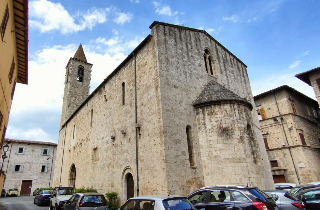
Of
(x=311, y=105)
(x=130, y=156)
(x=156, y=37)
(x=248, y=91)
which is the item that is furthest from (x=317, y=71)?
(x=130, y=156)

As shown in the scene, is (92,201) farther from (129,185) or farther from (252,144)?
(252,144)

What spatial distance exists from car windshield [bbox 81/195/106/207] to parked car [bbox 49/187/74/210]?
3.54 m

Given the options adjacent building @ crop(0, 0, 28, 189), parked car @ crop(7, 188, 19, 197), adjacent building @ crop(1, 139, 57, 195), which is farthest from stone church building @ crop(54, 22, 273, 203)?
adjacent building @ crop(1, 139, 57, 195)

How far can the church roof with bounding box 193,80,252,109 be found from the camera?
10.6 metres

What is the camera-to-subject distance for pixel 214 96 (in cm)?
1089

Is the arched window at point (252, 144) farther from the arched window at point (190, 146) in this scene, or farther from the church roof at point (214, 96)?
the arched window at point (190, 146)

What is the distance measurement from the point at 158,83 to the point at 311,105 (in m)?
21.2

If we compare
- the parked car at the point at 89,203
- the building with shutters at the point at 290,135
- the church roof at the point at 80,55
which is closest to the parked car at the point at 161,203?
the parked car at the point at 89,203

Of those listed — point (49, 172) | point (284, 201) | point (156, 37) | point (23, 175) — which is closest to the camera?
point (284, 201)

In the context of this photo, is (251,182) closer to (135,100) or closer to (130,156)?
(130,156)

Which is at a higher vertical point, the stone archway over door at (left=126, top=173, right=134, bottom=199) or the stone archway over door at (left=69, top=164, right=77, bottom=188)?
the stone archway over door at (left=69, top=164, right=77, bottom=188)

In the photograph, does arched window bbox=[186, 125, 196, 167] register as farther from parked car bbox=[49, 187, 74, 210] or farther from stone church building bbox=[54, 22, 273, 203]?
parked car bbox=[49, 187, 74, 210]

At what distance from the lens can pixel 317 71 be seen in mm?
16312

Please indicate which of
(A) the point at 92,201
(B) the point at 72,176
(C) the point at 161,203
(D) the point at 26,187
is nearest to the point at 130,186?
(A) the point at 92,201
